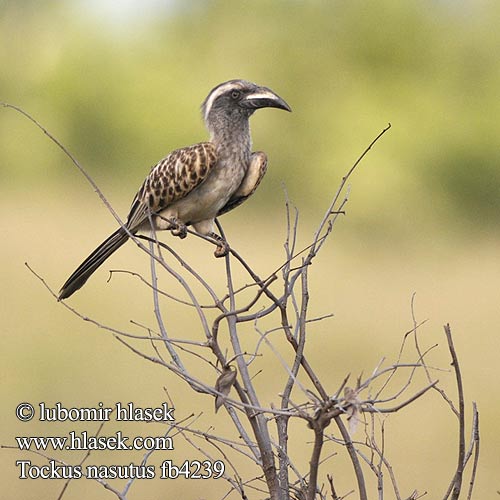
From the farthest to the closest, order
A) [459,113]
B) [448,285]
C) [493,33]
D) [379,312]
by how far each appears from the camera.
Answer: [493,33] → [459,113] → [448,285] → [379,312]

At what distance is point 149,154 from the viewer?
35.3 feet

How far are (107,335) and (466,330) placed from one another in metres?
2.16

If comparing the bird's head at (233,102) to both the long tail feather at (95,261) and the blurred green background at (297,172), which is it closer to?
the long tail feather at (95,261)

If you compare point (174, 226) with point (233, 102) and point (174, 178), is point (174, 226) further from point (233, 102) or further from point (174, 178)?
point (233, 102)

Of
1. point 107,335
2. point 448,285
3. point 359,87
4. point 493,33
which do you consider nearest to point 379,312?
point 448,285

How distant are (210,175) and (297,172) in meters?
8.39

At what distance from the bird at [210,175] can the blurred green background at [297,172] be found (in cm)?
231

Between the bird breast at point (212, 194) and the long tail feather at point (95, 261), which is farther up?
the bird breast at point (212, 194)

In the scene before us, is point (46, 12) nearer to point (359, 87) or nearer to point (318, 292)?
point (359, 87)

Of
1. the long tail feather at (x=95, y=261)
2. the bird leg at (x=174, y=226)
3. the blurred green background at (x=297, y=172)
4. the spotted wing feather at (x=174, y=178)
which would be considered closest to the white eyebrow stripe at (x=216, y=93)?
the spotted wing feather at (x=174, y=178)

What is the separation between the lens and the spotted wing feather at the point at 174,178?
2402 mm

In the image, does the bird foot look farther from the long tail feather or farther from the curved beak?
the curved beak

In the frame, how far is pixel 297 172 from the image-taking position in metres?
10.8

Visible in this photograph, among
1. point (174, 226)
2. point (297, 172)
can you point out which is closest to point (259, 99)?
point (174, 226)
